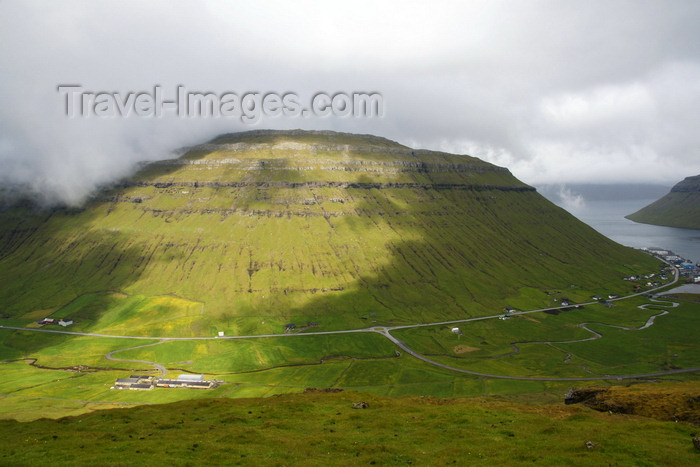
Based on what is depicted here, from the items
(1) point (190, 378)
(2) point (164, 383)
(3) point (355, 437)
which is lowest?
(2) point (164, 383)

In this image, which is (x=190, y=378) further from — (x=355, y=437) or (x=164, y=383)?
(x=355, y=437)

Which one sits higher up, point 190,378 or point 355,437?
point 355,437

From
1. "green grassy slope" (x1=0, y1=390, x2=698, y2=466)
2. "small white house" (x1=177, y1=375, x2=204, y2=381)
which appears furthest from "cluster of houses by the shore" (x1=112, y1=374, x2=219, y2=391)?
"green grassy slope" (x1=0, y1=390, x2=698, y2=466)

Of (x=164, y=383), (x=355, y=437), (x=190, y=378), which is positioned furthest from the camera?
(x=190, y=378)

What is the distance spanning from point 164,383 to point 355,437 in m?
117

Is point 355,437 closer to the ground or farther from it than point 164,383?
farther from it

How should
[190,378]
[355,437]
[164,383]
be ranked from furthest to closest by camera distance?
[190,378] → [164,383] → [355,437]

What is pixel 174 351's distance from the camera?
180 meters

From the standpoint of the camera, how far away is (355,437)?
51.5m

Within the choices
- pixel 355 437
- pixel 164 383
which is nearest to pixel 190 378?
pixel 164 383

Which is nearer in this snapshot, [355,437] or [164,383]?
[355,437]

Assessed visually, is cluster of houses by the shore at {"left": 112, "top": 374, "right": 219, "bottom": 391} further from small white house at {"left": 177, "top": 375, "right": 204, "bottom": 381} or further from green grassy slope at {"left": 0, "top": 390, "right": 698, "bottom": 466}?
green grassy slope at {"left": 0, "top": 390, "right": 698, "bottom": 466}

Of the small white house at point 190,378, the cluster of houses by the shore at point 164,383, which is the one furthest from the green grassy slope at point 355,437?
the small white house at point 190,378

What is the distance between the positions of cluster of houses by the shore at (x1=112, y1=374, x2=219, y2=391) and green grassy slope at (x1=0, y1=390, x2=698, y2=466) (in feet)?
244
